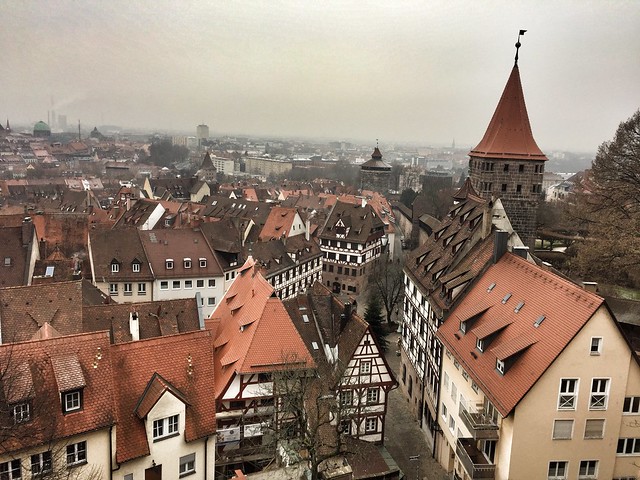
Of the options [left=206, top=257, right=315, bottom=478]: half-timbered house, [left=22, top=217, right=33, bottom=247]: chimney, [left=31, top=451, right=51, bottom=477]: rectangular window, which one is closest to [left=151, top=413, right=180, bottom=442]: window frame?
[left=31, top=451, right=51, bottom=477]: rectangular window

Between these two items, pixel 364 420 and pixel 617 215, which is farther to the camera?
pixel 617 215

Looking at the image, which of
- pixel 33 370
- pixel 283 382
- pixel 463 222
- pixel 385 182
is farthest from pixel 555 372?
pixel 385 182

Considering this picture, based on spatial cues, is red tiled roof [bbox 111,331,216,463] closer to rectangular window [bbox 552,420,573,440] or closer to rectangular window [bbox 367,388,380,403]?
rectangular window [bbox 367,388,380,403]

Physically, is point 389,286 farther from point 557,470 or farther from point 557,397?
point 557,397

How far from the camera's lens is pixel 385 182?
138000 mm

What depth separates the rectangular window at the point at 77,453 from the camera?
1844cm

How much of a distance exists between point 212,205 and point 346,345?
2338 inches

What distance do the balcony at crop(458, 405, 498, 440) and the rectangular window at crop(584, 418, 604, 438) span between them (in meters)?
3.49

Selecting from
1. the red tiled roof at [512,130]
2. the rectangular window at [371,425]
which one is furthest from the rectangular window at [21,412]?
the red tiled roof at [512,130]

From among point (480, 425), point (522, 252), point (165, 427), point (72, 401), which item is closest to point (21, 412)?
point (72, 401)

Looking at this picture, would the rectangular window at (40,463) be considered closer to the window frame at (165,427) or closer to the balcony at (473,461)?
the window frame at (165,427)

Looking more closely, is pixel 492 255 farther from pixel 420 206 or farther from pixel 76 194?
pixel 76 194

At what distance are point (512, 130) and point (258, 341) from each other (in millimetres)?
26912

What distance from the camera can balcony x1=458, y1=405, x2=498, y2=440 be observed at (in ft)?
72.6
